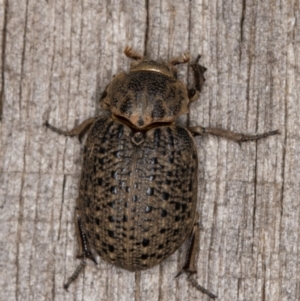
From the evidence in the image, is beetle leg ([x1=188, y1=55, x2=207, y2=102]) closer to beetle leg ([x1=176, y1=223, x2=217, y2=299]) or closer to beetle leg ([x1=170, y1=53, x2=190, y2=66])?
beetle leg ([x1=170, y1=53, x2=190, y2=66])

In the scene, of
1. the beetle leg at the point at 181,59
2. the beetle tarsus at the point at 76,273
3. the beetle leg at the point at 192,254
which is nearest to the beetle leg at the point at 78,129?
the beetle leg at the point at 181,59

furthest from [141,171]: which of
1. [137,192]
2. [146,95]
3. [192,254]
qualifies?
[192,254]

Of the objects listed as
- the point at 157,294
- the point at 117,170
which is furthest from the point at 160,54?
the point at 157,294

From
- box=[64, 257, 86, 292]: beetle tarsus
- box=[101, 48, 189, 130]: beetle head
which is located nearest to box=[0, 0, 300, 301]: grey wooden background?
box=[64, 257, 86, 292]: beetle tarsus

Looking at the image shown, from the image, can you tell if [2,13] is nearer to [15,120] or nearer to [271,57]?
[15,120]

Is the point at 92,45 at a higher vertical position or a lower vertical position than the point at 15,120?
higher

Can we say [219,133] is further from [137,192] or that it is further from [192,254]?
[192,254]

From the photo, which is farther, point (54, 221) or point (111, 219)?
point (54, 221)
